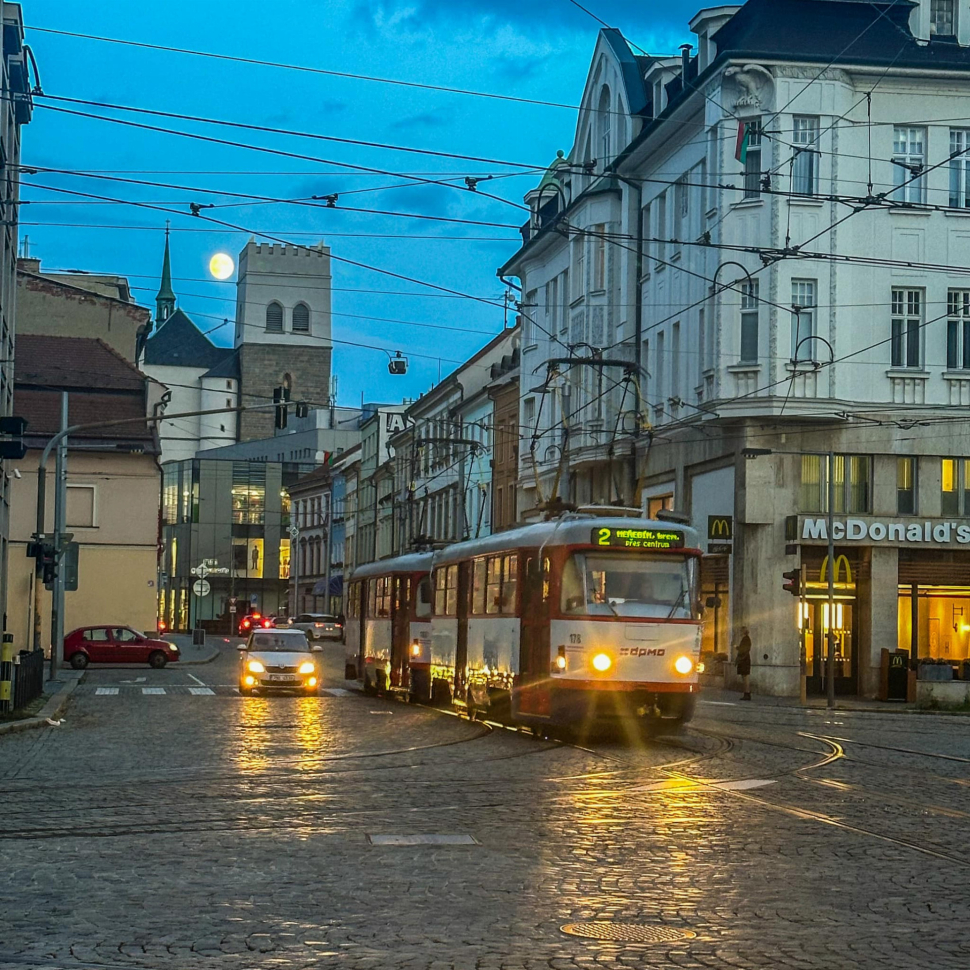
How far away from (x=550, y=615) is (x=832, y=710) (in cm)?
1350

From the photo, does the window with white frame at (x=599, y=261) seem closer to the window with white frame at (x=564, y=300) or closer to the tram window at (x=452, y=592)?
the window with white frame at (x=564, y=300)

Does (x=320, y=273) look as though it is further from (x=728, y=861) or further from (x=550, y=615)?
(x=728, y=861)

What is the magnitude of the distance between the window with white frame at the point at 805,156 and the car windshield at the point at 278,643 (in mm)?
15224

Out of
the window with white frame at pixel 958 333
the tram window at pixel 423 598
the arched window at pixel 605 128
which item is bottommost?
the tram window at pixel 423 598

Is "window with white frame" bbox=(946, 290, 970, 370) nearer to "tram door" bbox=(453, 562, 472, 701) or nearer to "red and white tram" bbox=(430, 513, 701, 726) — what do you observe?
"tram door" bbox=(453, 562, 472, 701)

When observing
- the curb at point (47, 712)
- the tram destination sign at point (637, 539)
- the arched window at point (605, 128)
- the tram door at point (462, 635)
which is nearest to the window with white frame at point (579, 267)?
the arched window at point (605, 128)

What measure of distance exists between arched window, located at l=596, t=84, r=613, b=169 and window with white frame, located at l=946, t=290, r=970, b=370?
11.9 metres

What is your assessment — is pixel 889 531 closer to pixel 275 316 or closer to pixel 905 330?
pixel 905 330

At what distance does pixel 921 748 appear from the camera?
23.3 m

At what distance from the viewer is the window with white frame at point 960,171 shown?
41.0 metres

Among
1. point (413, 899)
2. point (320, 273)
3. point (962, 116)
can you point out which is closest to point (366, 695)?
point (962, 116)

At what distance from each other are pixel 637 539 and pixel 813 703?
15761mm

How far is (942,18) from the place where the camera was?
140 feet

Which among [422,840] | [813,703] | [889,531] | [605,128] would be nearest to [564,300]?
[605,128]
